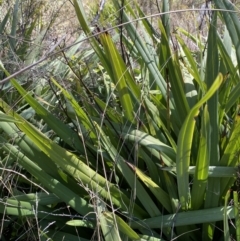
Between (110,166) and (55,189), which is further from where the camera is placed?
(110,166)

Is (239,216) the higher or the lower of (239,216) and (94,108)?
the lower

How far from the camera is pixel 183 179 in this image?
1.23 metres

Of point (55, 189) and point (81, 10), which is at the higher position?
point (81, 10)

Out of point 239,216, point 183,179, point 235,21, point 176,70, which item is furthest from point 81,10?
point 239,216

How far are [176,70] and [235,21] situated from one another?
232 mm

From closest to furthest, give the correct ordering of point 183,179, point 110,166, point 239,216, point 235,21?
point 239,216
point 183,179
point 235,21
point 110,166

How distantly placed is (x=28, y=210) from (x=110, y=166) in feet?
0.93

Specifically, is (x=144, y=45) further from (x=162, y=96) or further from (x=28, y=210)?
(x=28, y=210)

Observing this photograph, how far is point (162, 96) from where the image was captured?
5.20 ft

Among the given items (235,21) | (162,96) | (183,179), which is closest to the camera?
(183,179)

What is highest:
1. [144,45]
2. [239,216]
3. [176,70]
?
[144,45]

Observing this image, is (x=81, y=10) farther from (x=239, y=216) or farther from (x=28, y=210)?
(x=239, y=216)

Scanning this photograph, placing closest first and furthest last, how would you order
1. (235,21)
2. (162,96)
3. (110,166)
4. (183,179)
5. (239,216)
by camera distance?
1. (239,216)
2. (183,179)
3. (235,21)
4. (110,166)
5. (162,96)

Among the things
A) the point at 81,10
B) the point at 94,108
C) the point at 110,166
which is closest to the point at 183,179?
the point at 110,166
